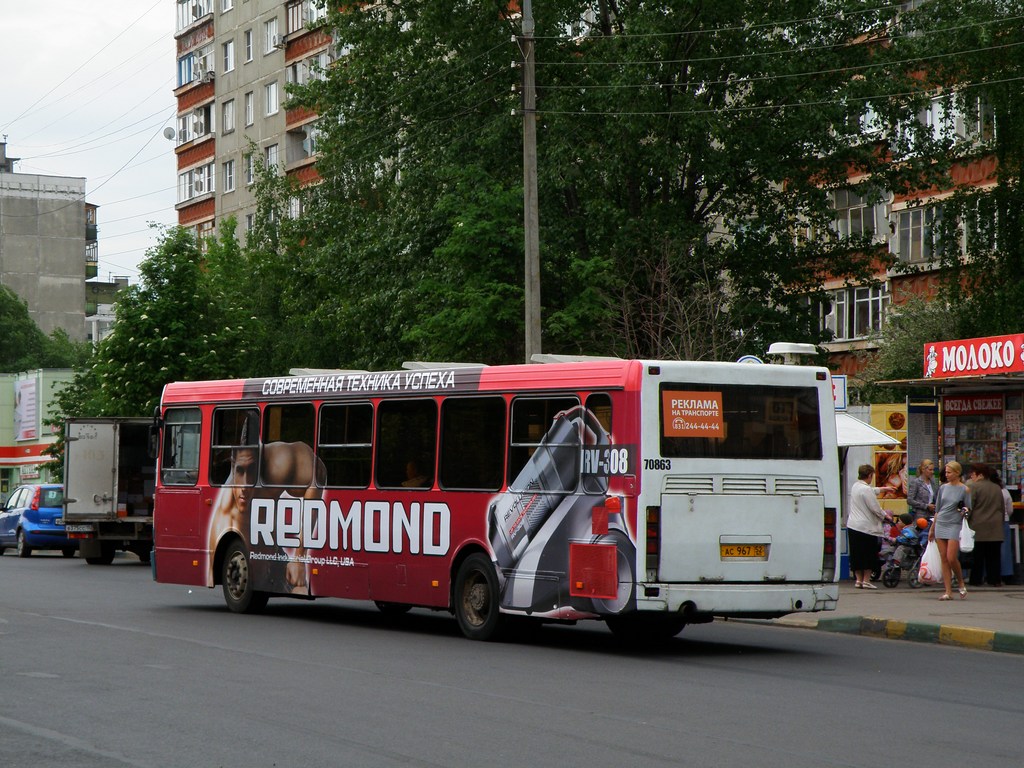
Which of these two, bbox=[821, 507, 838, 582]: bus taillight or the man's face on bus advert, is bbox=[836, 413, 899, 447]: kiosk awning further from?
the man's face on bus advert

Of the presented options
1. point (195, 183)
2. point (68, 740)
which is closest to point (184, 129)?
point (195, 183)

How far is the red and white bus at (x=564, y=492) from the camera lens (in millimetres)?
14328

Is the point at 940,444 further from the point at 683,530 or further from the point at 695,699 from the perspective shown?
the point at 695,699

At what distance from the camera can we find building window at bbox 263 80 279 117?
70.5 m

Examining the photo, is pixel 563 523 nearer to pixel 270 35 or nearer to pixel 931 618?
pixel 931 618

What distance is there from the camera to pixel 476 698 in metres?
11.2

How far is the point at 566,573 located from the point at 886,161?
23.7m

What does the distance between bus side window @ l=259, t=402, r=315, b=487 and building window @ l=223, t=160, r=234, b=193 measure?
57140 millimetres

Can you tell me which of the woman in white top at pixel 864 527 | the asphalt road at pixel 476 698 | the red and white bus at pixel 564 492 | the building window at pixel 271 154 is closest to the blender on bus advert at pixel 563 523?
the red and white bus at pixel 564 492

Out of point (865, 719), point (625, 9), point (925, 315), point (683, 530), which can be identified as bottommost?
point (865, 719)

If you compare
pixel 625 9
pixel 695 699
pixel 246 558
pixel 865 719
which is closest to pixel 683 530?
pixel 695 699

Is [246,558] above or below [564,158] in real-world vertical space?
below

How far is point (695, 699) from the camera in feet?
37.6

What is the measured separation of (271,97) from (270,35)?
2.78m
